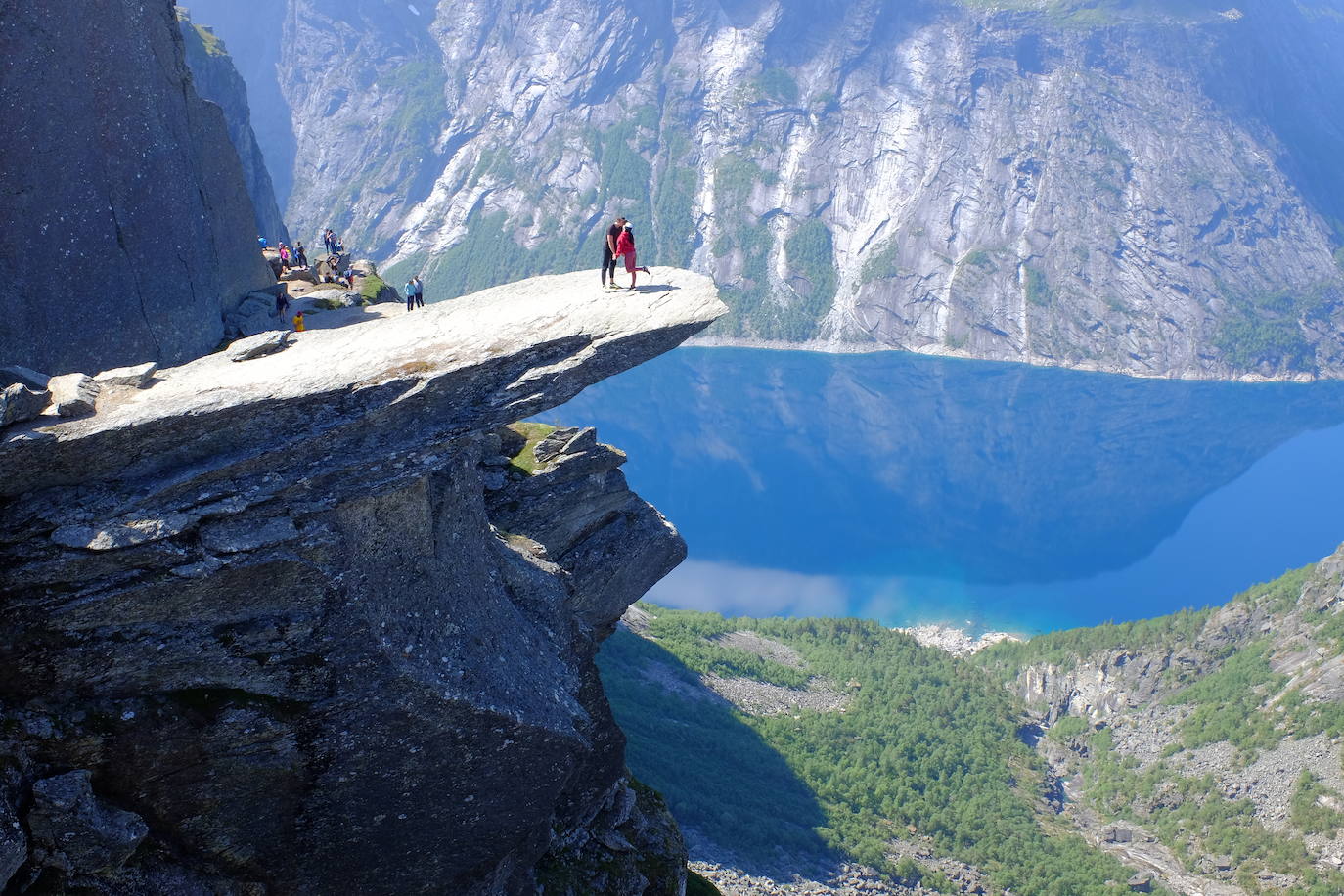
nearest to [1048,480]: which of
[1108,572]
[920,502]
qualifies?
[920,502]

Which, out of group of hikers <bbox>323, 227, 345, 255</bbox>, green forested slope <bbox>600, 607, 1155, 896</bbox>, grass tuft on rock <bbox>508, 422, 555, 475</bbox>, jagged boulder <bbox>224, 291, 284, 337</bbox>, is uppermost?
group of hikers <bbox>323, 227, 345, 255</bbox>

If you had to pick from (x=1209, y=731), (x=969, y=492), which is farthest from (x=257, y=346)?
(x=969, y=492)

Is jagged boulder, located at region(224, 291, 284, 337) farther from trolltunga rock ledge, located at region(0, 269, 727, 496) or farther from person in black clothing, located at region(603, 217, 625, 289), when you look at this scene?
person in black clothing, located at region(603, 217, 625, 289)

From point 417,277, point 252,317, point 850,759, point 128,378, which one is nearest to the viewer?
point 128,378

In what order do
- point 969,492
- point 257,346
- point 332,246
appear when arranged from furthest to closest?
1. point 969,492
2. point 332,246
3. point 257,346

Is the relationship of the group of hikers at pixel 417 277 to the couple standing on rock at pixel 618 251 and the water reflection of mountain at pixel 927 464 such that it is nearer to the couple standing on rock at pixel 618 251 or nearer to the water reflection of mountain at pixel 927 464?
the couple standing on rock at pixel 618 251

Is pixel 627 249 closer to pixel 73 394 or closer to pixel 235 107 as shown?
pixel 73 394

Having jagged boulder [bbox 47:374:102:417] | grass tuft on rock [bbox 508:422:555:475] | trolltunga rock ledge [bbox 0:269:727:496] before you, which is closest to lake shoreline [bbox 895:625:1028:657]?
grass tuft on rock [bbox 508:422:555:475]
